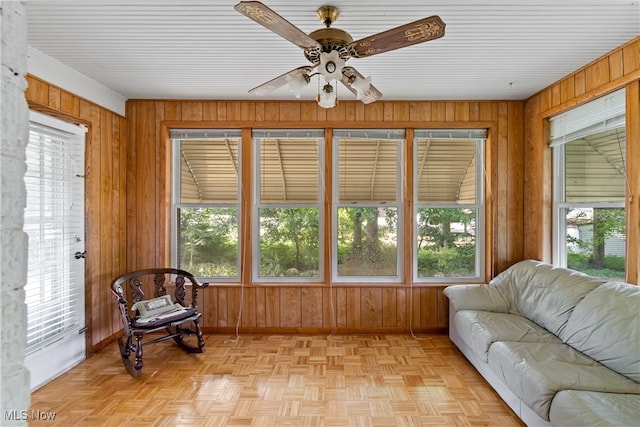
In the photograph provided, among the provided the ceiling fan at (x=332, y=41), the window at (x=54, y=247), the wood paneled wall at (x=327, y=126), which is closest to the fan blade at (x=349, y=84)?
the ceiling fan at (x=332, y=41)

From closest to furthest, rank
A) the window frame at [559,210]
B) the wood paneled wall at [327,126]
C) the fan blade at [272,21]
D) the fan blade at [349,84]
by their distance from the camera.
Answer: the fan blade at [272,21], the fan blade at [349,84], the window frame at [559,210], the wood paneled wall at [327,126]

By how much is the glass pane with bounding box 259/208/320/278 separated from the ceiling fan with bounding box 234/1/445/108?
1726 mm

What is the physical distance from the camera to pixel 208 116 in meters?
3.57

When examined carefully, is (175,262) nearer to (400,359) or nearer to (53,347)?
(53,347)

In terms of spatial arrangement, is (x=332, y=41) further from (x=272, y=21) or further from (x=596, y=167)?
(x=596, y=167)

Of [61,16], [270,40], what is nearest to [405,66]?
[270,40]

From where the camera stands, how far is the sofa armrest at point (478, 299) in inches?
119

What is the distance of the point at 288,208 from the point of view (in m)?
3.66

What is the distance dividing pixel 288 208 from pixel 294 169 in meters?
0.43

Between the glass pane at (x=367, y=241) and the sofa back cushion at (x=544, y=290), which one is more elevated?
the glass pane at (x=367, y=241)

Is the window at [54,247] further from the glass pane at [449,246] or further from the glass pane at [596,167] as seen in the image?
the glass pane at [596,167]

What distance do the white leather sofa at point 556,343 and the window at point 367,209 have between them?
0.87 metres

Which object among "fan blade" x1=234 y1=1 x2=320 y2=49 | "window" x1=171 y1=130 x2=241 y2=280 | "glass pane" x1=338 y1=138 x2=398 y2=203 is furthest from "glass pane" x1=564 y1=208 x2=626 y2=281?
"window" x1=171 y1=130 x2=241 y2=280

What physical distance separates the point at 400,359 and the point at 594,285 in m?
1.57
